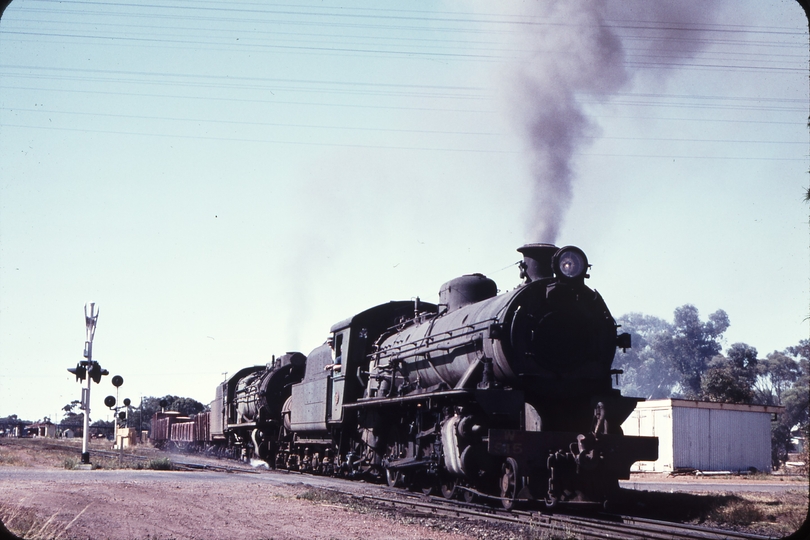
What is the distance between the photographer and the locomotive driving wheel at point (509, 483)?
12198mm

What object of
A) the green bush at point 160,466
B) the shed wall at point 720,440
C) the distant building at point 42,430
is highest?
the shed wall at point 720,440

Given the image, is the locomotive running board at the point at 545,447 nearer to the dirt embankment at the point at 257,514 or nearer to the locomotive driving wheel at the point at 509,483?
the locomotive driving wheel at the point at 509,483

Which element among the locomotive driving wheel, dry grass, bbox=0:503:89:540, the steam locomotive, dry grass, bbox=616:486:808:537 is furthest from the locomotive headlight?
dry grass, bbox=0:503:89:540

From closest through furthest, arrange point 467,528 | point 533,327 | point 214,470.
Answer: point 467,528
point 533,327
point 214,470

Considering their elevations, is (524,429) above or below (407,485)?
above

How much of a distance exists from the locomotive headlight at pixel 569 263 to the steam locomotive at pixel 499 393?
0.06 ft

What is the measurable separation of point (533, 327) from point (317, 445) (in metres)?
12.1

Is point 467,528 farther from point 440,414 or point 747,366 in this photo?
point 747,366

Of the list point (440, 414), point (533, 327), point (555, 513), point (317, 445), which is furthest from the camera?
point (317, 445)

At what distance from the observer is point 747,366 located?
2945 inches

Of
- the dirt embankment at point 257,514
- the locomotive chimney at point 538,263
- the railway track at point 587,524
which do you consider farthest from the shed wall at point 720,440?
the railway track at point 587,524

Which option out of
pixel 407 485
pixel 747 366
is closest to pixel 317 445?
pixel 407 485

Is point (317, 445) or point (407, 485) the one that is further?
point (317, 445)

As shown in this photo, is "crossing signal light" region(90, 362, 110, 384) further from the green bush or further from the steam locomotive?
the steam locomotive
